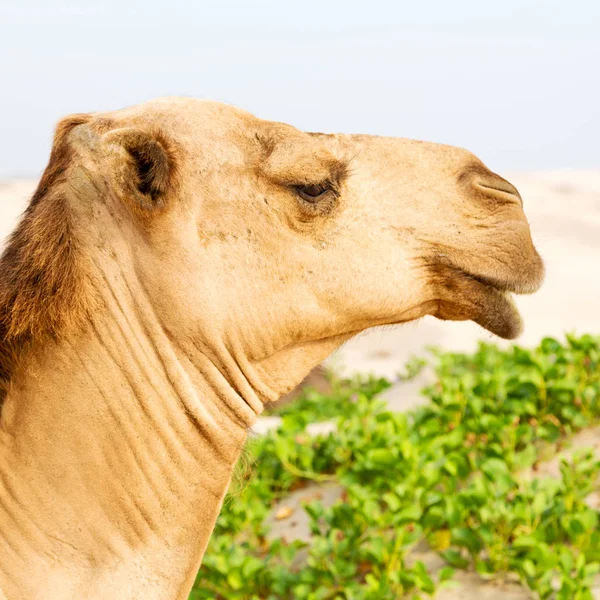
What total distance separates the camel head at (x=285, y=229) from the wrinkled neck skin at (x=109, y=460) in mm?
113

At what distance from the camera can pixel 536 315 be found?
1386 centimetres

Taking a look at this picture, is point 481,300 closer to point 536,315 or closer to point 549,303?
point 536,315

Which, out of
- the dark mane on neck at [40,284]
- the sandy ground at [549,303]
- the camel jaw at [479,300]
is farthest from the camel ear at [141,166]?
the sandy ground at [549,303]

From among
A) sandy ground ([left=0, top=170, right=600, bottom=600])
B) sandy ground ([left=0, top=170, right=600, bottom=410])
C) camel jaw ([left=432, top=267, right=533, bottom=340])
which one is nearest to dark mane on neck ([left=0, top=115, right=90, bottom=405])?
sandy ground ([left=0, top=170, right=600, bottom=600])

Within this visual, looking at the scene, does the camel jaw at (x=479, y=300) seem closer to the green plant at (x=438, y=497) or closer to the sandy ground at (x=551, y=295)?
the green plant at (x=438, y=497)

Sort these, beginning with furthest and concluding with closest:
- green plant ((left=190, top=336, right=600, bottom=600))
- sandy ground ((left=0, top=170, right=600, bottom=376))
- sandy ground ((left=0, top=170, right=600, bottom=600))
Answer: sandy ground ((left=0, top=170, right=600, bottom=376)), sandy ground ((left=0, top=170, right=600, bottom=600)), green plant ((left=190, top=336, right=600, bottom=600))

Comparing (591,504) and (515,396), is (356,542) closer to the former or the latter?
(591,504)

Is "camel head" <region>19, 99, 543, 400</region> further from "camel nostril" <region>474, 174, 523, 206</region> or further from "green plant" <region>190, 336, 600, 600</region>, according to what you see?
"green plant" <region>190, 336, 600, 600</region>

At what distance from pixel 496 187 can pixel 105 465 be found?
1499 mm

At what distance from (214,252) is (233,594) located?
7.95 feet

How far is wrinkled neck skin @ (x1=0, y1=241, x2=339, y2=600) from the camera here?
2.48 metres

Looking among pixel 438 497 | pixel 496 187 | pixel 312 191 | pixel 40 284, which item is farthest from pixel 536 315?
pixel 40 284

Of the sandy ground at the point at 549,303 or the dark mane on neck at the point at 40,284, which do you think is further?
the sandy ground at the point at 549,303

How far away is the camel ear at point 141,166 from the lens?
2525 mm
